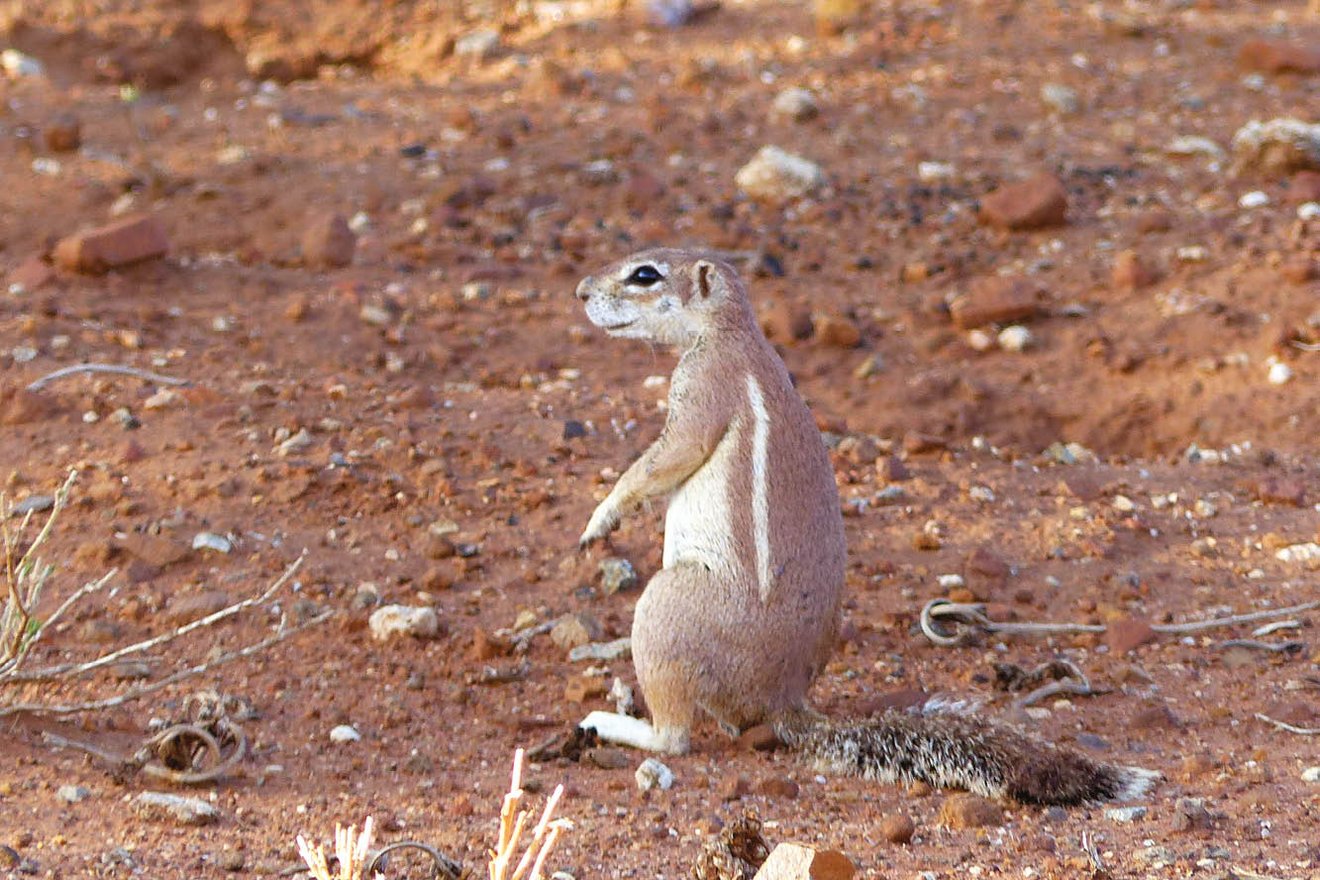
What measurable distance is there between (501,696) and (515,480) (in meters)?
1.45

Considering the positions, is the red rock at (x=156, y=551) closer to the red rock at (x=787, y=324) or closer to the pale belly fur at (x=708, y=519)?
the pale belly fur at (x=708, y=519)

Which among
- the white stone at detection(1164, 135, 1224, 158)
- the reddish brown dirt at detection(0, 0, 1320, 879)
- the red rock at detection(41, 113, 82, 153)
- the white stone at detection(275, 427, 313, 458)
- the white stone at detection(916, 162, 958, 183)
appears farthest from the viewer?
the red rock at detection(41, 113, 82, 153)

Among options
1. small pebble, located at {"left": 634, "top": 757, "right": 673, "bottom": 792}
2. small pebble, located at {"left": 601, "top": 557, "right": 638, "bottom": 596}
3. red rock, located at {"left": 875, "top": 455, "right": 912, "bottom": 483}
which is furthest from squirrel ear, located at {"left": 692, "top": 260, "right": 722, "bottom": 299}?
red rock, located at {"left": 875, "top": 455, "right": 912, "bottom": 483}

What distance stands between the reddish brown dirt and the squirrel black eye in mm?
1276

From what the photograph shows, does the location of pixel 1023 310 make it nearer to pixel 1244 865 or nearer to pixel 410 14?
pixel 1244 865

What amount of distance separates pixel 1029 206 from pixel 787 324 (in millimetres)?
1982

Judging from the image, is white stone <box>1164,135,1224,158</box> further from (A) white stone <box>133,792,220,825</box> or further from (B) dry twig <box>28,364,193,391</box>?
(A) white stone <box>133,792,220,825</box>

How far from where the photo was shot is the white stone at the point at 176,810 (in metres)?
4.10

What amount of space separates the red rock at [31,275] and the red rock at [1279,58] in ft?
26.9

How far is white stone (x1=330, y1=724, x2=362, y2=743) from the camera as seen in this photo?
5043 mm

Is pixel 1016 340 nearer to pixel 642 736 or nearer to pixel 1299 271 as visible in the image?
pixel 1299 271

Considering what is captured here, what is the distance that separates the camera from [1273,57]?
11320 mm

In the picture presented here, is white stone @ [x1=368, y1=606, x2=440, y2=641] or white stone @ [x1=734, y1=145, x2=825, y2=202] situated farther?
white stone @ [x1=734, y1=145, x2=825, y2=202]

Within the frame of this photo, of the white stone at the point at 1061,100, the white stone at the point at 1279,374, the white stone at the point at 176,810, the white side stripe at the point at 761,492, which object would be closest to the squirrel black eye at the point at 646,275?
the white side stripe at the point at 761,492
